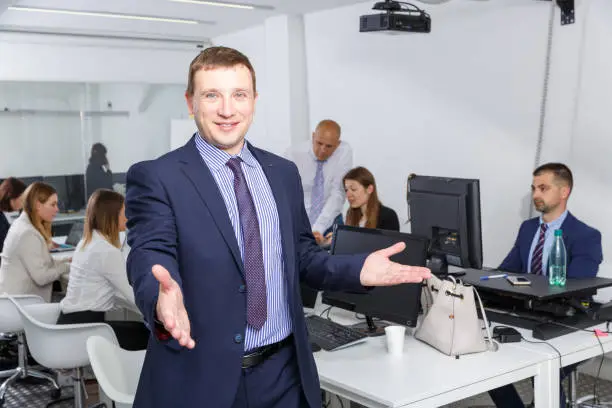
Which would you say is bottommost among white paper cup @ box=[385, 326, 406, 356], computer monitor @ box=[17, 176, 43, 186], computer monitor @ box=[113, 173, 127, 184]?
white paper cup @ box=[385, 326, 406, 356]

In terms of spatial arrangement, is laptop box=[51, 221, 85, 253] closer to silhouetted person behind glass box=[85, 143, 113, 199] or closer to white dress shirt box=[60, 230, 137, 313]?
white dress shirt box=[60, 230, 137, 313]

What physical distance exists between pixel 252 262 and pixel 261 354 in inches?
9.0

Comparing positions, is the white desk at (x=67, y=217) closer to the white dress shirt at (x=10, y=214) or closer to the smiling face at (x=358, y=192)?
the white dress shirt at (x=10, y=214)

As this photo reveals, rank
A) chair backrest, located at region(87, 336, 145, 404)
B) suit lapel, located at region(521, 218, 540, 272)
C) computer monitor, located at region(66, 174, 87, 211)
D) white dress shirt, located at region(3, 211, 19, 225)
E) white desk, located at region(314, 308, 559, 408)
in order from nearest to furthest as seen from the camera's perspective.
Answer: white desk, located at region(314, 308, 559, 408)
chair backrest, located at region(87, 336, 145, 404)
suit lapel, located at region(521, 218, 540, 272)
white dress shirt, located at region(3, 211, 19, 225)
computer monitor, located at region(66, 174, 87, 211)

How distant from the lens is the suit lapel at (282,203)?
1.88 m

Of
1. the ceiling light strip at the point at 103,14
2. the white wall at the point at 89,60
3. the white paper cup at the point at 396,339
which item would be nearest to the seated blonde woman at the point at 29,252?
the white paper cup at the point at 396,339

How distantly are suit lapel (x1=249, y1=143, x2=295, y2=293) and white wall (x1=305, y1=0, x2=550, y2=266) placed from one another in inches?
162

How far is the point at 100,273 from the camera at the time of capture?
13.6ft

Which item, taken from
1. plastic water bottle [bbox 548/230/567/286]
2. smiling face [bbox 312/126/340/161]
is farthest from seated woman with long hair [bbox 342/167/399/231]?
plastic water bottle [bbox 548/230/567/286]

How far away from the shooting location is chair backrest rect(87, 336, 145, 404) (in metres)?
2.67

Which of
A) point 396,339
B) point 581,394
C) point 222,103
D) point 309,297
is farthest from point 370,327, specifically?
point 581,394

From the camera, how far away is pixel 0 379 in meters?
5.22

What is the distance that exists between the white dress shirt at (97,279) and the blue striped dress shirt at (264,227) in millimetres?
2364

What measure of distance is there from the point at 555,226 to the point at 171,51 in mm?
6862
